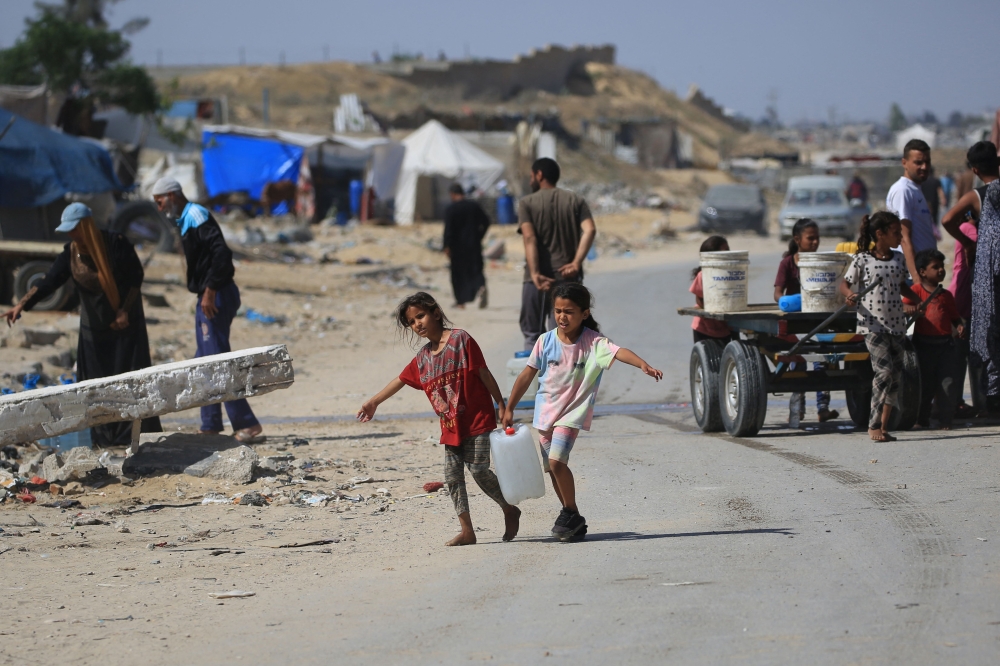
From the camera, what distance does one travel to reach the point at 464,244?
16.9 m

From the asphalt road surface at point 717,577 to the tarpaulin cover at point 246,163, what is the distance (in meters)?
29.3

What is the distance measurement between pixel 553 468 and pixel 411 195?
3160cm

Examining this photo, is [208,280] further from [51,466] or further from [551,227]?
[551,227]

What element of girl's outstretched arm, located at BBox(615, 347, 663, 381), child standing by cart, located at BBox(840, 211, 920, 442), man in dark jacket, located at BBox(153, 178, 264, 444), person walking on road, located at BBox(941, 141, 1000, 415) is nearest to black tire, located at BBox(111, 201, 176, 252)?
man in dark jacket, located at BBox(153, 178, 264, 444)

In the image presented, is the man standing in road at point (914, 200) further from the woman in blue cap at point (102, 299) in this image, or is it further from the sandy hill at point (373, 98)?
the sandy hill at point (373, 98)

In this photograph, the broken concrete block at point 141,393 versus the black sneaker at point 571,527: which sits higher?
the broken concrete block at point 141,393

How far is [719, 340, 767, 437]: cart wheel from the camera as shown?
25.4 feet

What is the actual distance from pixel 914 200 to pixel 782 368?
1.87 m

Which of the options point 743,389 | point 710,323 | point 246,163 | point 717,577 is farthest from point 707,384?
point 246,163

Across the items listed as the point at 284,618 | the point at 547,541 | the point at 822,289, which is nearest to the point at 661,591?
the point at 547,541

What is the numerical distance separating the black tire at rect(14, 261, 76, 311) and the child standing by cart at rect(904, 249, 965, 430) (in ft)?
37.1

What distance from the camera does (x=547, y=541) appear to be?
5.55 metres

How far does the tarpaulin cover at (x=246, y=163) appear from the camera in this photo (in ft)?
115

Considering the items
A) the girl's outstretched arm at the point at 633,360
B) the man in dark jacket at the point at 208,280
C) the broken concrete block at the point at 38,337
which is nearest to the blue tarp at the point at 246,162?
the broken concrete block at the point at 38,337
